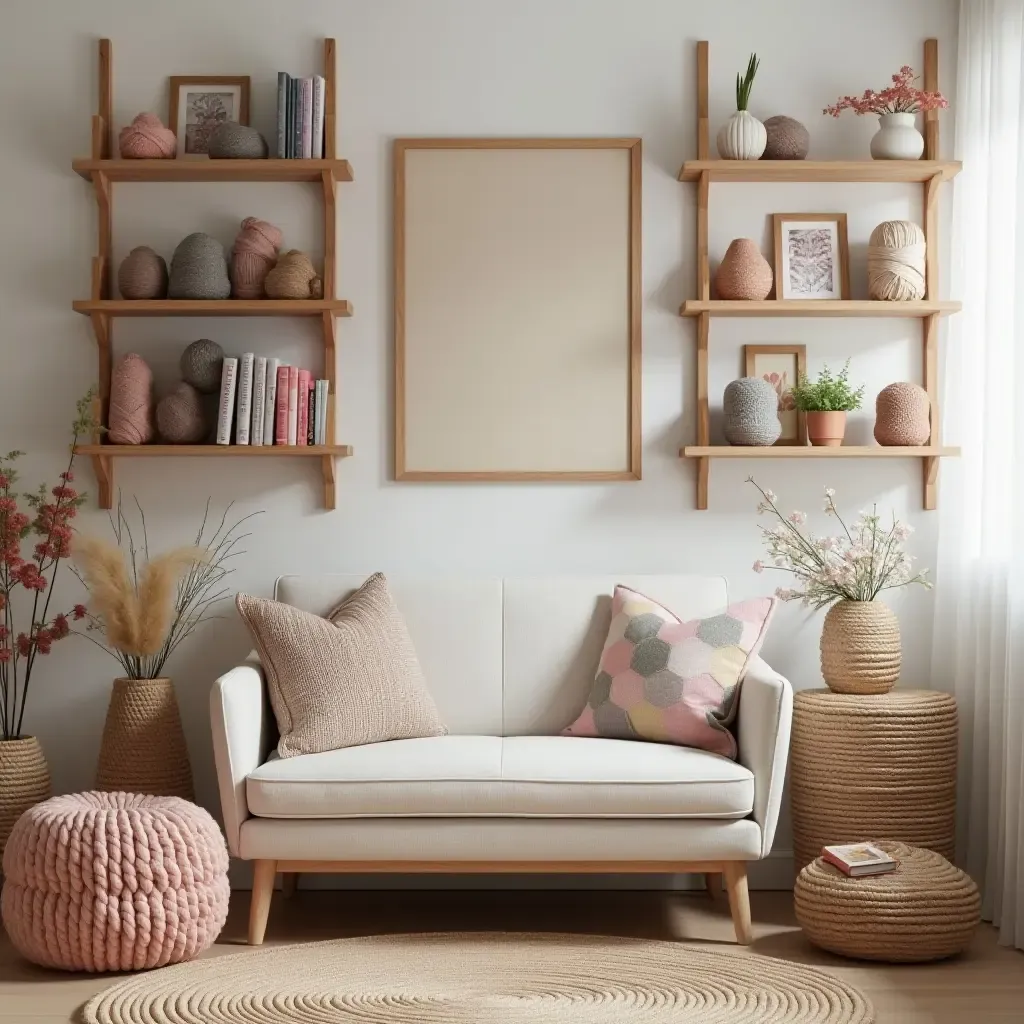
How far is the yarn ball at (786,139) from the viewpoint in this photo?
3689 millimetres

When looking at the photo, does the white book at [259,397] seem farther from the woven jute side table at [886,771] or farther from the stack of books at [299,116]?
the woven jute side table at [886,771]

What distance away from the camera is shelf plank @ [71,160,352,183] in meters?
3.66

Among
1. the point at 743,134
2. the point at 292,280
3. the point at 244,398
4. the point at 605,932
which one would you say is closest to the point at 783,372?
the point at 743,134

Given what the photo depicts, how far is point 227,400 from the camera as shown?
12.0ft

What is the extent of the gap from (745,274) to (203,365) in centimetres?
157

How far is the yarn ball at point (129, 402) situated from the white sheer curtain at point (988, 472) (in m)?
2.33

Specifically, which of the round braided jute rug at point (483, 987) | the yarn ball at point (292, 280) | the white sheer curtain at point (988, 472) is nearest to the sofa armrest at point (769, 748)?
the round braided jute rug at point (483, 987)

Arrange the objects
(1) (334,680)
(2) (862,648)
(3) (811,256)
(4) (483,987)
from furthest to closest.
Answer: (3) (811,256) → (2) (862,648) → (1) (334,680) → (4) (483,987)

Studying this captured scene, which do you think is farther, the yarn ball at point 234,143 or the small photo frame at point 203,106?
the small photo frame at point 203,106

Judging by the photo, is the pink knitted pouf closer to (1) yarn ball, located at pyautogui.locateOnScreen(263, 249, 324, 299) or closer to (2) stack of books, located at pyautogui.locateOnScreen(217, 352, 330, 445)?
(2) stack of books, located at pyautogui.locateOnScreen(217, 352, 330, 445)

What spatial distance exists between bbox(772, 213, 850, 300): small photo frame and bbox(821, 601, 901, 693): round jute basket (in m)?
0.94

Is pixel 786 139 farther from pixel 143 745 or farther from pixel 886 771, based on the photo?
pixel 143 745

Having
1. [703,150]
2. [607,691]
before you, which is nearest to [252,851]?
[607,691]

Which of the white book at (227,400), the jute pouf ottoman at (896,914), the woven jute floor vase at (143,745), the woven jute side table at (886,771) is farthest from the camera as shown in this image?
the white book at (227,400)
